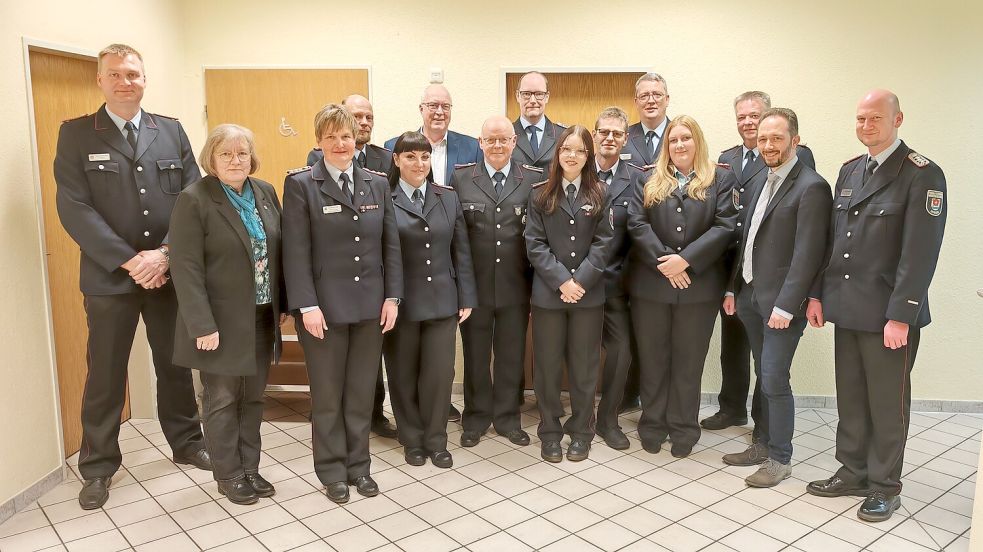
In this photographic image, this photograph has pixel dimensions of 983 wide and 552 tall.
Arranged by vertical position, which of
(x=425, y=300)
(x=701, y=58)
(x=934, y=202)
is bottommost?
(x=425, y=300)

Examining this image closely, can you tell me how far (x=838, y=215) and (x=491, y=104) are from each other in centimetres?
253

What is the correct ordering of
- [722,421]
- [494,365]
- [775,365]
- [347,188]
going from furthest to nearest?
[722,421]
[494,365]
[775,365]
[347,188]

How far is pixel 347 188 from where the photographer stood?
3.29 meters

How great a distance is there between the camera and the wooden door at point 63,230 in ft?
12.3

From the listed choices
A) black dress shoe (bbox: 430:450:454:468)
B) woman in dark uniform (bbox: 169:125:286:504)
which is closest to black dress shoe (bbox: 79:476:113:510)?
woman in dark uniform (bbox: 169:125:286:504)

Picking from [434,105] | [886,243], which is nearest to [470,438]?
[434,105]

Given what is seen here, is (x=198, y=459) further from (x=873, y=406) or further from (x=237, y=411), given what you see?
(x=873, y=406)

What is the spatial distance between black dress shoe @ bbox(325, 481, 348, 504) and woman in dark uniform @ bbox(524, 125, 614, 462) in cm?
111

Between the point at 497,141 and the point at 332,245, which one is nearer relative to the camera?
the point at 332,245

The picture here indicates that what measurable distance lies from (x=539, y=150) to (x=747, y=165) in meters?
1.20

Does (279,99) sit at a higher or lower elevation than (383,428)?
higher

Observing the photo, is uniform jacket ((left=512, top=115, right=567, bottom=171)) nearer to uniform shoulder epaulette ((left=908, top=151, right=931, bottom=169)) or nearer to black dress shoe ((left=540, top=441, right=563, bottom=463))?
black dress shoe ((left=540, top=441, right=563, bottom=463))

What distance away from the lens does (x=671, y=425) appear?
4.00 meters

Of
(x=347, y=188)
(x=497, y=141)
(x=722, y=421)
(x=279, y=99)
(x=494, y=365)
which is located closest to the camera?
(x=347, y=188)
